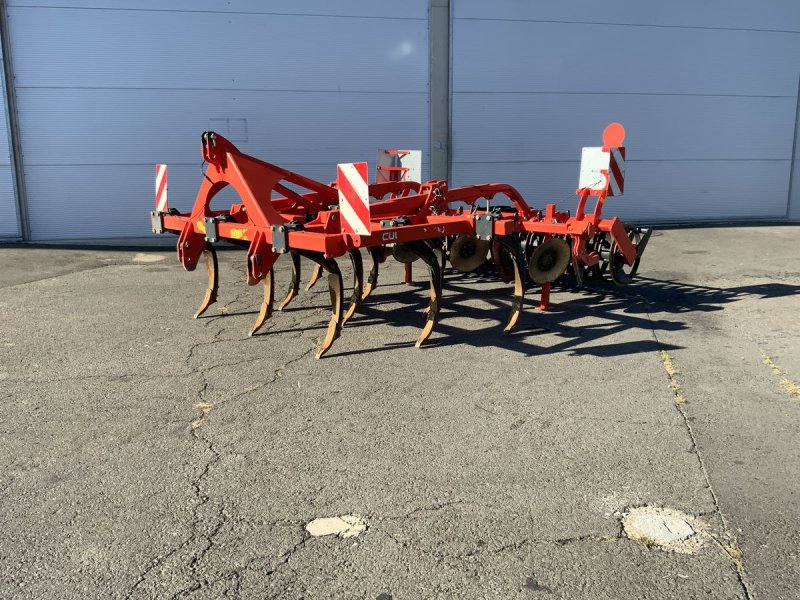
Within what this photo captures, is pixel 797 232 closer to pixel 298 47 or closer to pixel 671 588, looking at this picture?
pixel 298 47

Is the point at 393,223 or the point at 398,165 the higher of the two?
Result: the point at 398,165

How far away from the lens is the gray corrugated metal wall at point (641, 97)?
12211 millimetres

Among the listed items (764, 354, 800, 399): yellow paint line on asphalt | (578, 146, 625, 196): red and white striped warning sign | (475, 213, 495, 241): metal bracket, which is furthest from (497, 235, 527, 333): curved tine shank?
(764, 354, 800, 399): yellow paint line on asphalt

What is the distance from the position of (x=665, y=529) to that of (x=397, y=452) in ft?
4.38

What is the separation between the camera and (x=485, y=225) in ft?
17.6

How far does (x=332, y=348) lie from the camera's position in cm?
531

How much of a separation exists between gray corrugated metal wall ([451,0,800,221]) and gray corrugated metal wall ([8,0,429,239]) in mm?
1295

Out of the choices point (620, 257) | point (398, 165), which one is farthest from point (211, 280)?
point (620, 257)

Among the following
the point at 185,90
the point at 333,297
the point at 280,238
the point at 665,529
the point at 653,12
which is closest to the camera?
the point at 665,529

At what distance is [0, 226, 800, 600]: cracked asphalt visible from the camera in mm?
2545

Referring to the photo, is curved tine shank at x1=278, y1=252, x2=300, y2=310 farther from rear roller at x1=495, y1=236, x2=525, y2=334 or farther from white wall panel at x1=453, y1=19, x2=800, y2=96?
white wall panel at x1=453, y1=19, x2=800, y2=96

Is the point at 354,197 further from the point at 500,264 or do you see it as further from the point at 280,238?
the point at 500,264

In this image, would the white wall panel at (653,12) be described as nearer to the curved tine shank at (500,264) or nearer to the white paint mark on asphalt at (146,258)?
the curved tine shank at (500,264)

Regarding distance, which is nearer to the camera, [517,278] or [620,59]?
[517,278]
